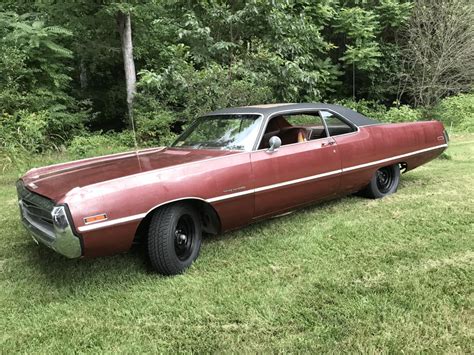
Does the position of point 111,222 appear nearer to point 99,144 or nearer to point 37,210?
point 37,210

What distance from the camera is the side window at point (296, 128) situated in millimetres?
4934

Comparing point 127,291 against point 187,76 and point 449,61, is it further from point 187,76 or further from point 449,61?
point 449,61

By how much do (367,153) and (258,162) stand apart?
5.63ft

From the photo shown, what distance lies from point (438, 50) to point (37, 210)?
14837 millimetres

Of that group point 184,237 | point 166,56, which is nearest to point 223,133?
point 184,237

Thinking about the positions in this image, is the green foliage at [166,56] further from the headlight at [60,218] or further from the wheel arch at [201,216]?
the headlight at [60,218]

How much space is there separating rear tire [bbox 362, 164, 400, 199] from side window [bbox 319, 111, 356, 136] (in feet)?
2.39

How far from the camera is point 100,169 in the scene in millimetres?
3867

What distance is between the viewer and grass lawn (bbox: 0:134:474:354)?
8.71 feet

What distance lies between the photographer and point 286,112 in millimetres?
4758

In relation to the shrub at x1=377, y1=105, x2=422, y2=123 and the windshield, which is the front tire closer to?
the windshield

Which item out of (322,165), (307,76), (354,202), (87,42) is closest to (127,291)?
(322,165)

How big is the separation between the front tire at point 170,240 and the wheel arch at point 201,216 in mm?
51

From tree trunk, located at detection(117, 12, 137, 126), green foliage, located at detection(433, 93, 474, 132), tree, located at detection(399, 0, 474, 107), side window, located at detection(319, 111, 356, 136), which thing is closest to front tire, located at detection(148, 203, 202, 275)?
side window, located at detection(319, 111, 356, 136)
